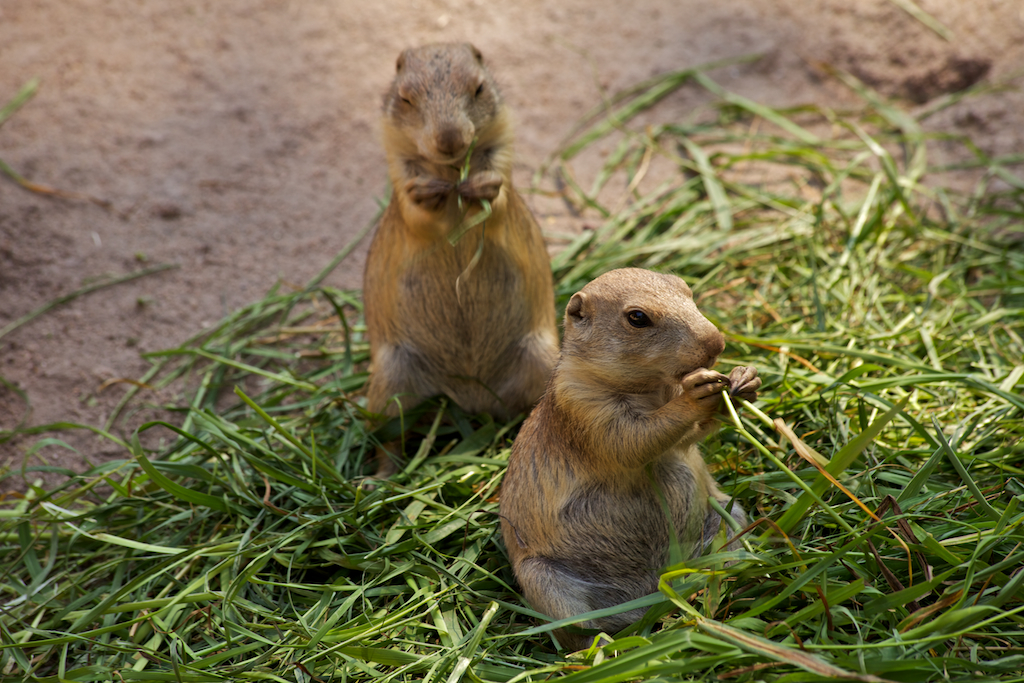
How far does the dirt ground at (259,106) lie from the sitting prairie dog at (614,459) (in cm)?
325

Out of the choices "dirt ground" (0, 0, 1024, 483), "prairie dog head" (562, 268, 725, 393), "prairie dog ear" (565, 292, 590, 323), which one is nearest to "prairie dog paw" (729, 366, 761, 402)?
"prairie dog head" (562, 268, 725, 393)

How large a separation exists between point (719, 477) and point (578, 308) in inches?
51.3

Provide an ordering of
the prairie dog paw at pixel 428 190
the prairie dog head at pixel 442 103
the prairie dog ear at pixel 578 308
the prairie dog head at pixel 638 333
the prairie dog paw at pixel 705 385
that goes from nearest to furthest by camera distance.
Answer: the prairie dog paw at pixel 705 385 < the prairie dog head at pixel 638 333 < the prairie dog ear at pixel 578 308 < the prairie dog head at pixel 442 103 < the prairie dog paw at pixel 428 190

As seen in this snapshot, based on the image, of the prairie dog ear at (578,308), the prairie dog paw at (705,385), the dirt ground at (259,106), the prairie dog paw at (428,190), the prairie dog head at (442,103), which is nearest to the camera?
the prairie dog paw at (705,385)

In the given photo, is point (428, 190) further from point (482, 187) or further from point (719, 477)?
point (719, 477)

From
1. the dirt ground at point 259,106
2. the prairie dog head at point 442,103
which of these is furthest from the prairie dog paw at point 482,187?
the dirt ground at point 259,106

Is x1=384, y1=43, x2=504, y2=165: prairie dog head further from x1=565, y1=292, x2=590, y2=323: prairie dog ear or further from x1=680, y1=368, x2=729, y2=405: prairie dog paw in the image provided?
x1=680, y1=368, x2=729, y2=405: prairie dog paw

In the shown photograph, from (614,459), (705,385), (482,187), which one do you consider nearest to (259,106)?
(482,187)

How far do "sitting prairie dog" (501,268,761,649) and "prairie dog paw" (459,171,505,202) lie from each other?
104 cm

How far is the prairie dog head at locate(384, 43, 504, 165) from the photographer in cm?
426

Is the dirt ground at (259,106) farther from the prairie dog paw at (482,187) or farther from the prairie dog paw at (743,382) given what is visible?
the prairie dog paw at (743,382)

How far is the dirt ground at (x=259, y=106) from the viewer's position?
620 centimetres

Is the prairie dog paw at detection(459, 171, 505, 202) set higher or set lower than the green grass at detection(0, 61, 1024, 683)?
higher

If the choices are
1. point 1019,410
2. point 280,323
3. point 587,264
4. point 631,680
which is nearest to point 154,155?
point 280,323
